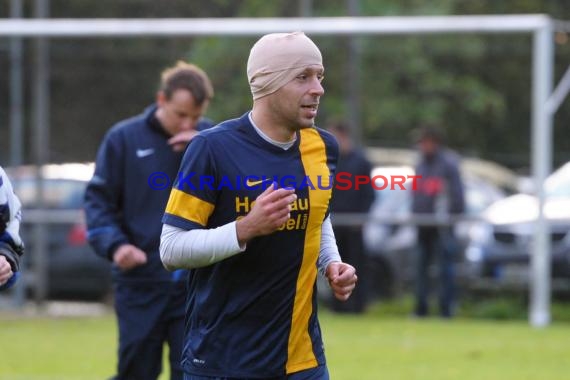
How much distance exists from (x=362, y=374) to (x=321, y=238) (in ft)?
17.2

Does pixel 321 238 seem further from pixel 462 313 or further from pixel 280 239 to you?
pixel 462 313

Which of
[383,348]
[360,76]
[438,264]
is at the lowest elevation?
[383,348]

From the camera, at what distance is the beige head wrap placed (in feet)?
15.8

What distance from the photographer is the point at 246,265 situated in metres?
4.86

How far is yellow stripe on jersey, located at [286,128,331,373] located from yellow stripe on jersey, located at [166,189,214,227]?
1.42 feet

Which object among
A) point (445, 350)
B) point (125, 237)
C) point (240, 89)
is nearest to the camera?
point (125, 237)

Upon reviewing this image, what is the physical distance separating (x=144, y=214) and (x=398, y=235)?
357 inches

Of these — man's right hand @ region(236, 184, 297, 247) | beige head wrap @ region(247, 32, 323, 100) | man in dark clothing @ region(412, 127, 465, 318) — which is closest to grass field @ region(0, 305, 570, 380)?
man in dark clothing @ region(412, 127, 465, 318)

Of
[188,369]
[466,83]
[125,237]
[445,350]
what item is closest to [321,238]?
[188,369]

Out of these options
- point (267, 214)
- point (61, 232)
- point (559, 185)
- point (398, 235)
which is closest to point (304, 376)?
point (267, 214)

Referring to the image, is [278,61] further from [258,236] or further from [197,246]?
[197,246]

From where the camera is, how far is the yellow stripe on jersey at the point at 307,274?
4914 millimetres

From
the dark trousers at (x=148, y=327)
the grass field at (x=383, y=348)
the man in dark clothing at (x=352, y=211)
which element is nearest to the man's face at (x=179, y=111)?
the dark trousers at (x=148, y=327)

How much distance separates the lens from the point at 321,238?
521 centimetres
